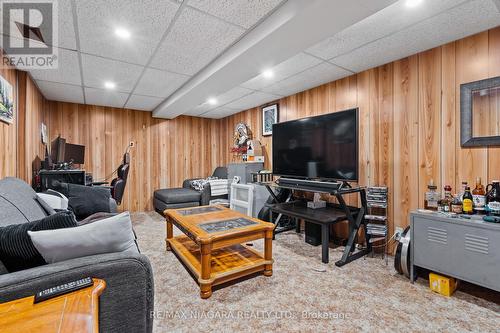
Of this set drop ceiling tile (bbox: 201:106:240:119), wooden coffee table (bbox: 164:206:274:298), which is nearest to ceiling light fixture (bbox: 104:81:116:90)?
drop ceiling tile (bbox: 201:106:240:119)

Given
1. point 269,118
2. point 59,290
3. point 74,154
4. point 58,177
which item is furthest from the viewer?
point 269,118

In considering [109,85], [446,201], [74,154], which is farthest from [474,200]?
[74,154]

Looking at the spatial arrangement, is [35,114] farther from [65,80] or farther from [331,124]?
[331,124]

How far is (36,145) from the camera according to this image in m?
3.41

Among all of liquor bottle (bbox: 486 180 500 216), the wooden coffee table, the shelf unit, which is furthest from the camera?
the shelf unit

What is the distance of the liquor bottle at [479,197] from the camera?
1.93 metres

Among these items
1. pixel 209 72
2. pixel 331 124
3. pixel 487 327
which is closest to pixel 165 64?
pixel 209 72

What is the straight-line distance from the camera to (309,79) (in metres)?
3.24

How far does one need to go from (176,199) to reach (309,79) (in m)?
3.06

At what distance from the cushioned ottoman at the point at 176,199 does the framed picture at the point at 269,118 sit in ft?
6.03

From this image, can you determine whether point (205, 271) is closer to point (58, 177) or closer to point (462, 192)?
point (462, 192)

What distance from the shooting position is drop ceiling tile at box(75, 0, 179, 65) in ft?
5.68

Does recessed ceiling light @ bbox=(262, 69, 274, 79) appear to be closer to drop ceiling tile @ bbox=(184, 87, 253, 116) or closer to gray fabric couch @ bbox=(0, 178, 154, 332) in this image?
drop ceiling tile @ bbox=(184, 87, 253, 116)

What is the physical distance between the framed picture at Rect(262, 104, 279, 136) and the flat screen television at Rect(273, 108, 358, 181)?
0.82 metres
